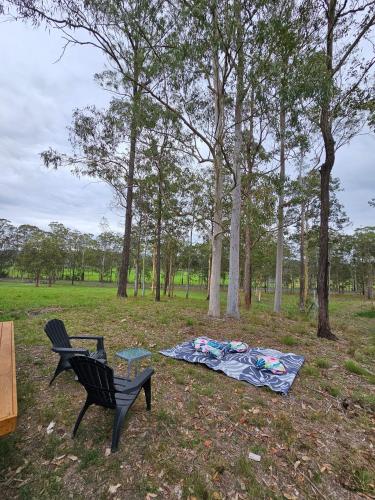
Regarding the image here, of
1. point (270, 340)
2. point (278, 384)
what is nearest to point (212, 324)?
point (270, 340)

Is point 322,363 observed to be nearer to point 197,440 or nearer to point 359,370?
point 359,370

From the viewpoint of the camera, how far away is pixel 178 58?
18.4 ft

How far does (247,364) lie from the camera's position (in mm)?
4156

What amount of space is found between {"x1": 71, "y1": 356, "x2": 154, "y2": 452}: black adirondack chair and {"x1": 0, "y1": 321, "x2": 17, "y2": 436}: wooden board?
501mm

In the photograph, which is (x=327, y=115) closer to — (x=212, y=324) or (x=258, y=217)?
(x=258, y=217)

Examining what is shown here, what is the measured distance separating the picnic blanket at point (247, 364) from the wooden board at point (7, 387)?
7.89 ft

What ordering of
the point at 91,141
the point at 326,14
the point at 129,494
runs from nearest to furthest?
the point at 129,494
the point at 326,14
the point at 91,141

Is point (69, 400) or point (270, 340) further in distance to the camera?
point (270, 340)

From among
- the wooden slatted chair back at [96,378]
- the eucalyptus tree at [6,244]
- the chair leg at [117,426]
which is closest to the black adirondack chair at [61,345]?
the wooden slatted chair back at [96,378]

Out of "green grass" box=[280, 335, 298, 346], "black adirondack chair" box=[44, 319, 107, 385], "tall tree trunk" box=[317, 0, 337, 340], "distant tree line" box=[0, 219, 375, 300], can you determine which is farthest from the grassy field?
"distant tree line" box=[0, 219, 375, 300]

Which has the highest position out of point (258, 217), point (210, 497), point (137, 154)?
point (137, 154)

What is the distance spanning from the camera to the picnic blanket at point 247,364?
3624 millimetres

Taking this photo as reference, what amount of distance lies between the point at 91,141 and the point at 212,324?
34.0 feet

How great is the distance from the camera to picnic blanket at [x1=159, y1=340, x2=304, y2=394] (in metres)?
3.62
